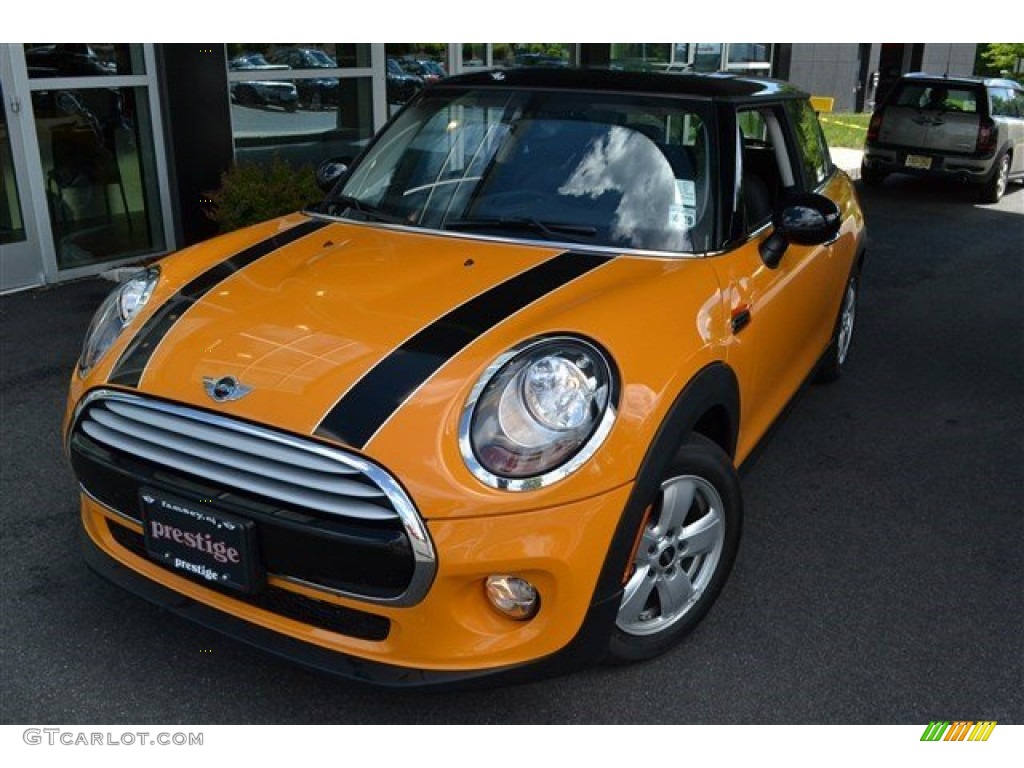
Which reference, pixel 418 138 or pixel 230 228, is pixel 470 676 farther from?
pixel 230 228

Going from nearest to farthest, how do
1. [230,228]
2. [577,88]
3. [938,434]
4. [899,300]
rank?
[577,88] → [938,434] → [230,228] → [899,300]

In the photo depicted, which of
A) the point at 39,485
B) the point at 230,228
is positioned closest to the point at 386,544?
the point at 39,485

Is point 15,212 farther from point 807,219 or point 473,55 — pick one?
point 807,219

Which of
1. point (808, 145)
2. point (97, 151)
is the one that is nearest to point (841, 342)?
point (808, 145)

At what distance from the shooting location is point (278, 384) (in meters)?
2.34

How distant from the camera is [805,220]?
3.20 m

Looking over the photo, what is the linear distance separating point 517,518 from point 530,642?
318mm

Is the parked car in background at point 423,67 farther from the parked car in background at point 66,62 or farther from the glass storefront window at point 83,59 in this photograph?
the parked car in background at point 66,62

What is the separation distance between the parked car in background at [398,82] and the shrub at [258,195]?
95.7 inches

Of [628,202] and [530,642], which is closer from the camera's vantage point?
[530,642]

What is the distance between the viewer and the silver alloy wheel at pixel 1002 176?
11391 mm

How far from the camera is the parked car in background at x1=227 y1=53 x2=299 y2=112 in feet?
23.9

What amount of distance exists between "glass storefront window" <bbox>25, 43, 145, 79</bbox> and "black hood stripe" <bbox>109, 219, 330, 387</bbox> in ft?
12.5

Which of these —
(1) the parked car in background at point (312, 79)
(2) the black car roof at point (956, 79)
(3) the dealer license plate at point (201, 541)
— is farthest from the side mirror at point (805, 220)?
(2) the black car roof at point (956, 79)
